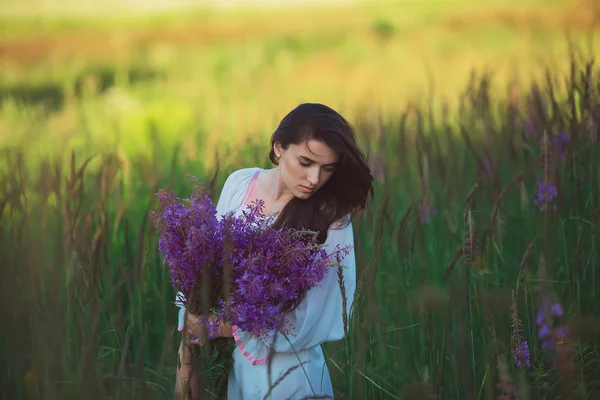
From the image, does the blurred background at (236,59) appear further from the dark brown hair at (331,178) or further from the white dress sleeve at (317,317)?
the white dress sleeve at (317,317)

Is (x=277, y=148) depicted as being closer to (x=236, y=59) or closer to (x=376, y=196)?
(x=376, y=196)

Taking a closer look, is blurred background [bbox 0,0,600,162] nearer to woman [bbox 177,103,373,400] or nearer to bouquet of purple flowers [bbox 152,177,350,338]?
woman [bbox 177,103,373,400]

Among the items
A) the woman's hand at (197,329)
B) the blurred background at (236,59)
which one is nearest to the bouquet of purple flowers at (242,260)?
the woman's hand at (197,329)

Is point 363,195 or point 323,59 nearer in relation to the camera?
point 363,195

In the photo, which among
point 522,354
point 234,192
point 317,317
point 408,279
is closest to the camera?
point 522,354

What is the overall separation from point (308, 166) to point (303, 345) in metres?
0.47

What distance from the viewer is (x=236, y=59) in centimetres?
1200

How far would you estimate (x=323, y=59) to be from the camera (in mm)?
11391

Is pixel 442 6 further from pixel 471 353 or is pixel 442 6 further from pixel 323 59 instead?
pixel 471 353

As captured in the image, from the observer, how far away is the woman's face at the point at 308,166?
2094 mm

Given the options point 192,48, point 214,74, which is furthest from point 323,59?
point 192,48

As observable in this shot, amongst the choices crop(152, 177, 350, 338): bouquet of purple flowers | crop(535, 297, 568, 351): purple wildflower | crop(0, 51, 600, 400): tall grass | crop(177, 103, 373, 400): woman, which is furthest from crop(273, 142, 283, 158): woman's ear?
crop(535, 297, 568, 351): purple wildflower

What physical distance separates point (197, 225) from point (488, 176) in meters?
1.66

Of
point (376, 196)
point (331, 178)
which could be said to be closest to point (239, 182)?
point (331, 178)
